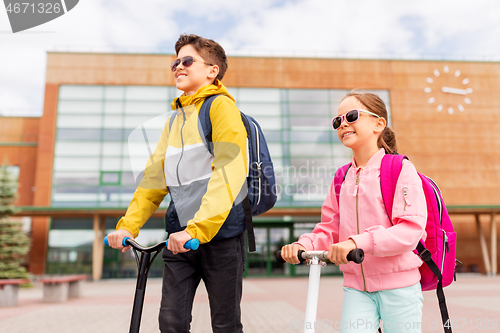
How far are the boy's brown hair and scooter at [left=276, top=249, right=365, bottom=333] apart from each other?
4.55ft

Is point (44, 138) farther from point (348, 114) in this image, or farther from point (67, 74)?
point (348, 114)

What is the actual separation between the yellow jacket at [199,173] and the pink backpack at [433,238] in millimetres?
738

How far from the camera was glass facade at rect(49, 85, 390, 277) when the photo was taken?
21391mm

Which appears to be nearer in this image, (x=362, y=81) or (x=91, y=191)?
(x=91, y=191)

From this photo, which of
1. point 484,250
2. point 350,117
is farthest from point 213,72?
point 484,250

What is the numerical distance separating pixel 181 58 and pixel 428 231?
173cm

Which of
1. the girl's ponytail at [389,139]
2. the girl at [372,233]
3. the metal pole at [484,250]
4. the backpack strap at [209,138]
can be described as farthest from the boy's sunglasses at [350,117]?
the metal pole at [484,250]

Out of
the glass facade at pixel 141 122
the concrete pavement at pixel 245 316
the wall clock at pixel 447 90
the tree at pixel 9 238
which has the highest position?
the wall clock at pixel 447 90

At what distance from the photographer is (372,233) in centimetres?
185

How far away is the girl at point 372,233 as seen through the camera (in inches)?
73.4

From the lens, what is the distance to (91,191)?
21281 mm

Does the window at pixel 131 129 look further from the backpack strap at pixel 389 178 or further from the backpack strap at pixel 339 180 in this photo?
the backpack strap at pixel 389 178

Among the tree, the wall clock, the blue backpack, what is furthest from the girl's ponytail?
the wall clock

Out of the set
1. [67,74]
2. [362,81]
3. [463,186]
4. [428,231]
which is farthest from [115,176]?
[428,231]
